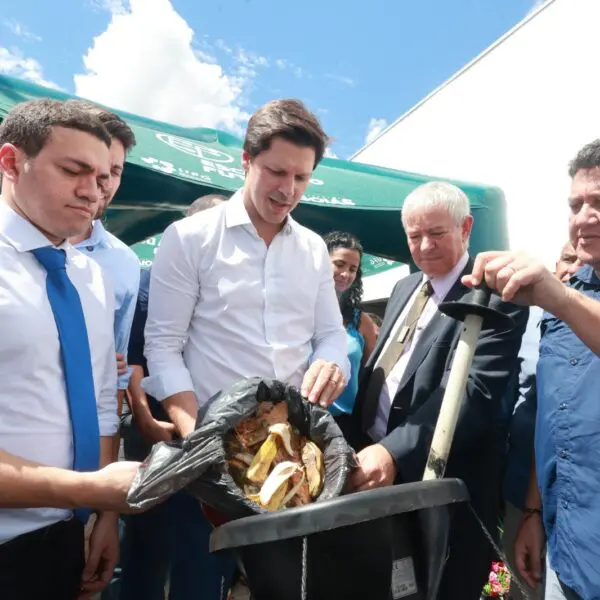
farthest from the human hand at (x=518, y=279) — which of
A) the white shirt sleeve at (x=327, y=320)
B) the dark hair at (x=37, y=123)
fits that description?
the dark hair at (x=37, y=123)

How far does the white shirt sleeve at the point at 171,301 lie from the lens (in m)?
1.79

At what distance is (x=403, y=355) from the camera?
2096 mm

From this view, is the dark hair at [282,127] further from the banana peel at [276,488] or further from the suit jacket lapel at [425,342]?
the banana peel at [276,488]

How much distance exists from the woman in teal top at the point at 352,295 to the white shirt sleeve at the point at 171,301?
1.43 meters

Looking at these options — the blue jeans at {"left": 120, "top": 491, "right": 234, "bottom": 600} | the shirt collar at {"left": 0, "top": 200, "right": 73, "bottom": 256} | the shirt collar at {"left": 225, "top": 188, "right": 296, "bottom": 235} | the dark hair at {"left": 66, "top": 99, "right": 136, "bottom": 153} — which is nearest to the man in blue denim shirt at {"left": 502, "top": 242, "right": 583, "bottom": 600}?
the shirt collar at {"left": 225, "top": 188, "right": 296, "bottom": 235}

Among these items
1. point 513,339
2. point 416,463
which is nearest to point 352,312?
point 513,339

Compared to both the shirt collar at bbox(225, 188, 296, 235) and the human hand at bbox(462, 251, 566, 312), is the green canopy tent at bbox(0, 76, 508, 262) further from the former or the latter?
the human hand at bbox(462, 251, 566, 312)

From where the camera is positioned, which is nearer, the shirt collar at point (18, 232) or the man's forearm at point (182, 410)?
the shirt collar at point (18, 232)

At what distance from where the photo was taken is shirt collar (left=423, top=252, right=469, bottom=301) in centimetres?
213

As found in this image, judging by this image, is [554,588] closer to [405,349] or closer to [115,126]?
[405,349]

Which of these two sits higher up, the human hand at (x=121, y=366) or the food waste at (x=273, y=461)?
the human hand at (x=121, y=366)

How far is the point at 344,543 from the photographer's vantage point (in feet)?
3.13

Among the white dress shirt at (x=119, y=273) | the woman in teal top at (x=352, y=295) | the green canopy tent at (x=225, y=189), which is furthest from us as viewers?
the green canopy tent at (x=225, y=189)

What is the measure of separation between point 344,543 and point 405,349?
3.99 feet
